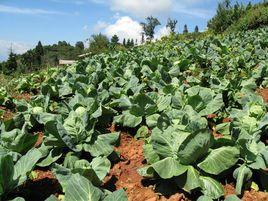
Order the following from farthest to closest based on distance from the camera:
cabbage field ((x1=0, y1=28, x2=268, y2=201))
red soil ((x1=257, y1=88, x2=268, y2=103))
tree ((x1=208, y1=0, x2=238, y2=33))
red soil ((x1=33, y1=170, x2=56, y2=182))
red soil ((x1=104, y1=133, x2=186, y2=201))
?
tree ((x1=208, y1=0, x2=238, y2=33)), red soil ((x1=257, y1=88, x2=268, y2=103)), red soil ((x1=33, y1=170, x2=56, y2=182)), red soil ((x1=104, y1=133, x2=186, y2=201)), cabbage field ((x1=0, y1=28, x2=268, y2=201))

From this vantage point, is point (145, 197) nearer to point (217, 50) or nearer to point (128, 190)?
point (128, 190)

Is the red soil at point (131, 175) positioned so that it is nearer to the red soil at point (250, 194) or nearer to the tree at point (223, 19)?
the red soil at point (250, 194)

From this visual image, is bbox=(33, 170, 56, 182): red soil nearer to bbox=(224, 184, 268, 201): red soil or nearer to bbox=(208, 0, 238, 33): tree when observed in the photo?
bbox=(224, 184, 268, 201): red soil

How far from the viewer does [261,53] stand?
9.59m

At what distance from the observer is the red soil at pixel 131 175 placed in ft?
11.5

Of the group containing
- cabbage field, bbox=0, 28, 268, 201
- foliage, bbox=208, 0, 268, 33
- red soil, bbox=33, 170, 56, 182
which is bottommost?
red soil, bbox=33, 170, 56, 182

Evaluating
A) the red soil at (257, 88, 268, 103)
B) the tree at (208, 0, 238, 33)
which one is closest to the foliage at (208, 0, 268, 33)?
the tree at (208, 0, 238, 33)

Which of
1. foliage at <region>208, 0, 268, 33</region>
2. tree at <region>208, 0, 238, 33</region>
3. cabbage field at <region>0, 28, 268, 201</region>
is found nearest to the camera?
cabbage field at <region>0, 28, 268, 201</region>

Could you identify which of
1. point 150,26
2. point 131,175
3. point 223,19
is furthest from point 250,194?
point 150,26

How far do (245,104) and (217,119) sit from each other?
48 cm

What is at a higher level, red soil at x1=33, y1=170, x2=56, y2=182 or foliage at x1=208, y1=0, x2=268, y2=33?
foliage at x1=208, y1=0, x2=268, y2=33

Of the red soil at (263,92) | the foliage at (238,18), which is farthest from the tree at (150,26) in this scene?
the red soil at (263,92)

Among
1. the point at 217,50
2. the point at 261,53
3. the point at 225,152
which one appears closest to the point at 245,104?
the point at 225,152

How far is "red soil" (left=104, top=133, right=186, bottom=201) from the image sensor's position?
11.5 ft
